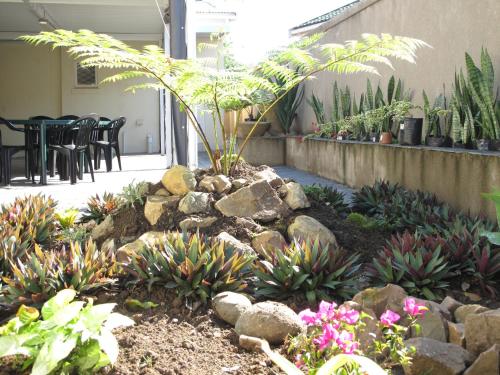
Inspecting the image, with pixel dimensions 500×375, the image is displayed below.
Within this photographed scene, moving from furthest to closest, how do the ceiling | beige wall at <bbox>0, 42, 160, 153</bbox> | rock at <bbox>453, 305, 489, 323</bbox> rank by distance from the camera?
beige wall at <bbox>0, 42, 160, 153</bbox>
the ceiling
rock at <bbox>453, 305, 489, 323</bbox>

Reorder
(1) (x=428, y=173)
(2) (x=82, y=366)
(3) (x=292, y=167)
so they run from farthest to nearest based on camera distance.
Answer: (3) (x=292, y=167)
(1) (x=428, y=173)
(2) (x=82, y=366)

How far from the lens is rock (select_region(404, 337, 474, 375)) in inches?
82.7

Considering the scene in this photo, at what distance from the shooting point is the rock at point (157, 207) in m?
4.41

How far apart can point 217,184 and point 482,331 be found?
2.65 m

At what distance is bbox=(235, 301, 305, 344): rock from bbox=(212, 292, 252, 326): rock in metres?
0.16

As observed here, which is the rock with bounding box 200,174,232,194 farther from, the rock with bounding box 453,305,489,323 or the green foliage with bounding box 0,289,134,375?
the green foliage with bounding box 0,289,134,375

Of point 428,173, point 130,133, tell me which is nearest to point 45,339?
point 428,173

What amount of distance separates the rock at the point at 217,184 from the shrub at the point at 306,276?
53.1 inches

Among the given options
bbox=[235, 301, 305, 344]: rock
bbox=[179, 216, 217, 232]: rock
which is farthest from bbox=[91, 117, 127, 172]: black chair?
bbox=[235, 301, 305, 344]: rock

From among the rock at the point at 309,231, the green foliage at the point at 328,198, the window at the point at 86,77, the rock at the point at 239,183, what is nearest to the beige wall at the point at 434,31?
the green foliage at the point at 328,198

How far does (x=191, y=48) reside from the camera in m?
8.42

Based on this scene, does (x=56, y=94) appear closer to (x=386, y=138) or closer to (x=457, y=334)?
(x=386, y=138)

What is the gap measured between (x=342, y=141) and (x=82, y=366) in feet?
21.6

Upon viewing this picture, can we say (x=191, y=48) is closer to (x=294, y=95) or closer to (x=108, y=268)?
(x=294, y=95)
